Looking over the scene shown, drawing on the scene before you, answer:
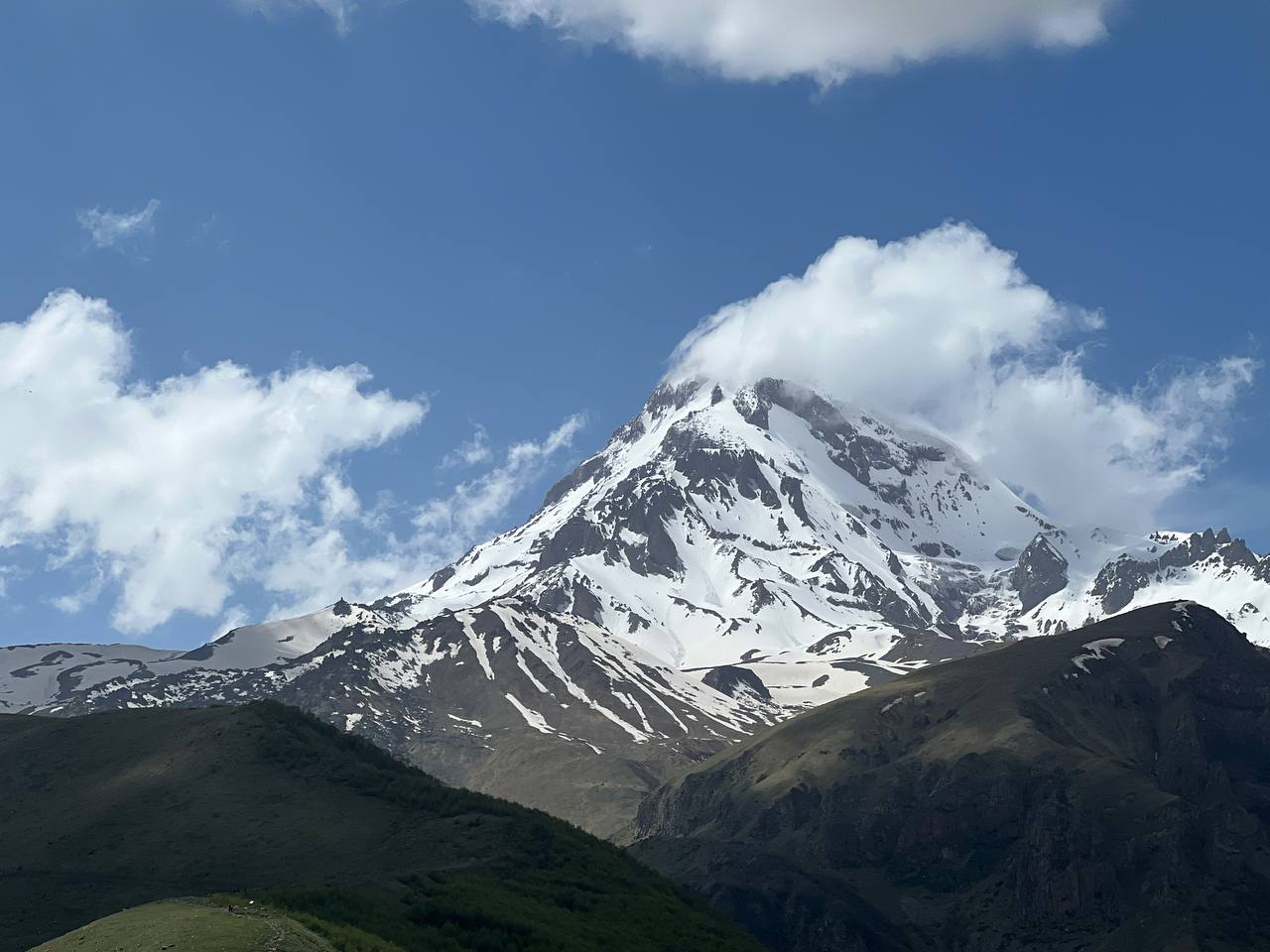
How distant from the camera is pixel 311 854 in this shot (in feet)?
528

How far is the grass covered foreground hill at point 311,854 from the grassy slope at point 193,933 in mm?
8620

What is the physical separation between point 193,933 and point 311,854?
59.3m

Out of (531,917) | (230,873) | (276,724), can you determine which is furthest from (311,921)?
(276,724)

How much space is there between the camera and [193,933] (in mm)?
102312

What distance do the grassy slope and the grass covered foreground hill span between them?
28.3 ft

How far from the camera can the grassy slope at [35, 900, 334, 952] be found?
99.9m

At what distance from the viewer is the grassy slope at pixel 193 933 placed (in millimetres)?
99875

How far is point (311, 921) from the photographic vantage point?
11544 centimetres

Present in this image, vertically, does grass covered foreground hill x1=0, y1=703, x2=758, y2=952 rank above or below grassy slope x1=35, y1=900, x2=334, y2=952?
above

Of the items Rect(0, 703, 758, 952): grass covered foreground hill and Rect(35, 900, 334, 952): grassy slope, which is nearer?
Rect(35, 900, 334, 952): grassy slope

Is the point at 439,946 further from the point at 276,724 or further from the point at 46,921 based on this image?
the point at 276,724

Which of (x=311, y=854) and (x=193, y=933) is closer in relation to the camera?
(x=193, y=933)

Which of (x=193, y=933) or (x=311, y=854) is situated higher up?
(x=311, y=854)

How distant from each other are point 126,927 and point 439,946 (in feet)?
90.4
